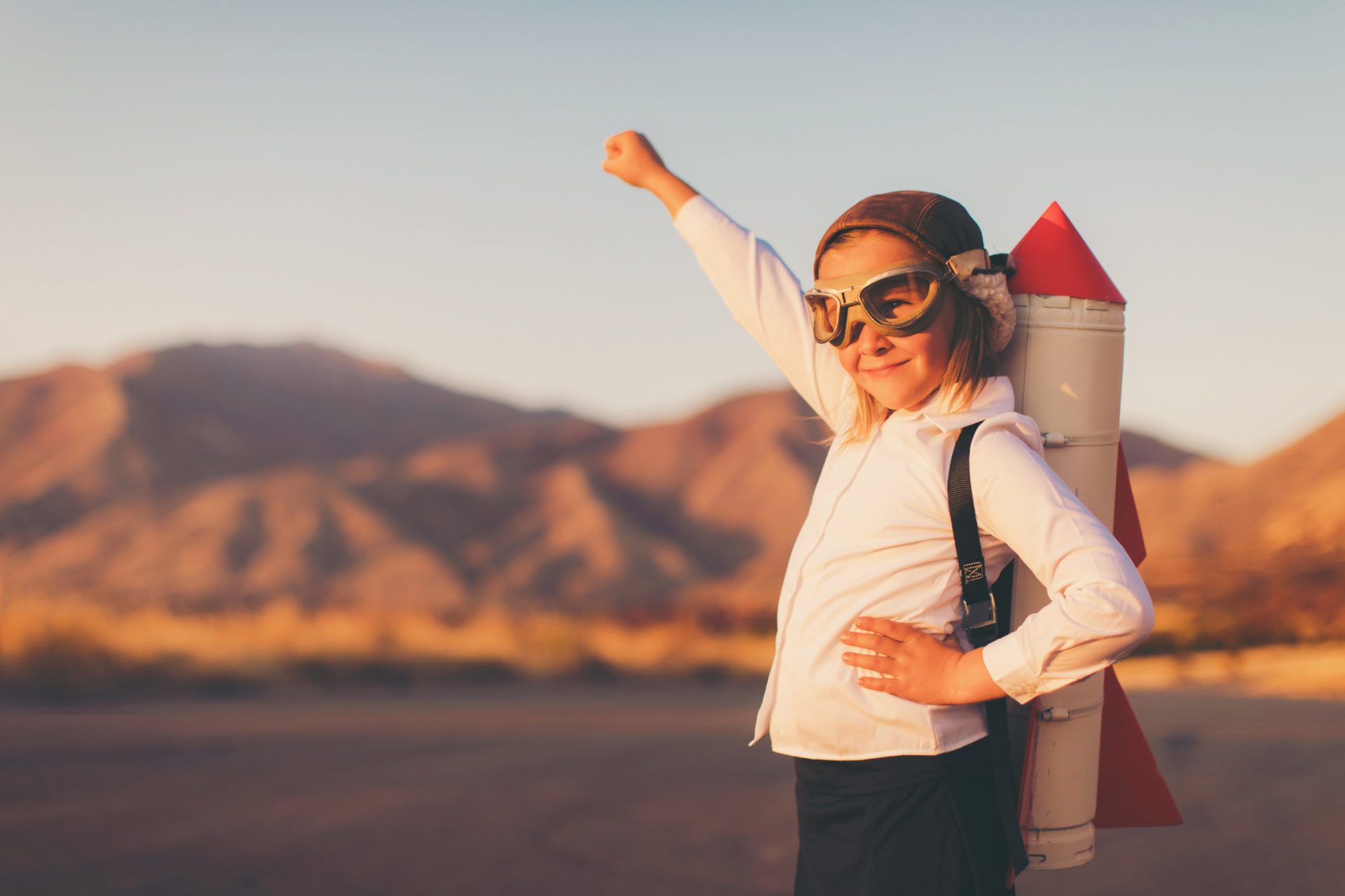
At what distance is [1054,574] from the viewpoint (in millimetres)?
1763

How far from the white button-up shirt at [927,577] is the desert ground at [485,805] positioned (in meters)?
2.93

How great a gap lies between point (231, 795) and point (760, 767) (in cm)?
313

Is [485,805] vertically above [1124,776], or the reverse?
[1124,776]

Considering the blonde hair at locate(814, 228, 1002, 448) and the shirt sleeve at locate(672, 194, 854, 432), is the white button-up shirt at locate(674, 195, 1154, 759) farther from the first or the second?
the shirt sleeve at locate(672, 194, 854, 432)

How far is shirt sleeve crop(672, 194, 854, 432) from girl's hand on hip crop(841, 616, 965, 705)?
1.79 ft

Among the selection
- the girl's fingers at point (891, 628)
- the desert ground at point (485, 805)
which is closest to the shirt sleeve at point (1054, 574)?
the girl's fingers at point (891, 628)

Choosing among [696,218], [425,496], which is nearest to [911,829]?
[696,218]

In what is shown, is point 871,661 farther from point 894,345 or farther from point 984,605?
point 894,345

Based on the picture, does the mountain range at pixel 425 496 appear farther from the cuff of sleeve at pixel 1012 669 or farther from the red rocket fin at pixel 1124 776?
the cuff of sleeve at pixel 1012 669

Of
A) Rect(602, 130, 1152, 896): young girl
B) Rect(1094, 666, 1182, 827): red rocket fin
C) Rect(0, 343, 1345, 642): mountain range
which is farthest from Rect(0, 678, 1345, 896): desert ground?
Rect(0, 343, 1345, 642): mountain range

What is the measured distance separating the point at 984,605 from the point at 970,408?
1.12 ft

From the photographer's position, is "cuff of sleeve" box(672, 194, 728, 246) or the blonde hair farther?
"cuff of sleeve" box(672, 194, 728, 246)

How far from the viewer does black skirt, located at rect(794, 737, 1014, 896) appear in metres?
1.90

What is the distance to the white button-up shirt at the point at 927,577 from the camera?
1729mm
